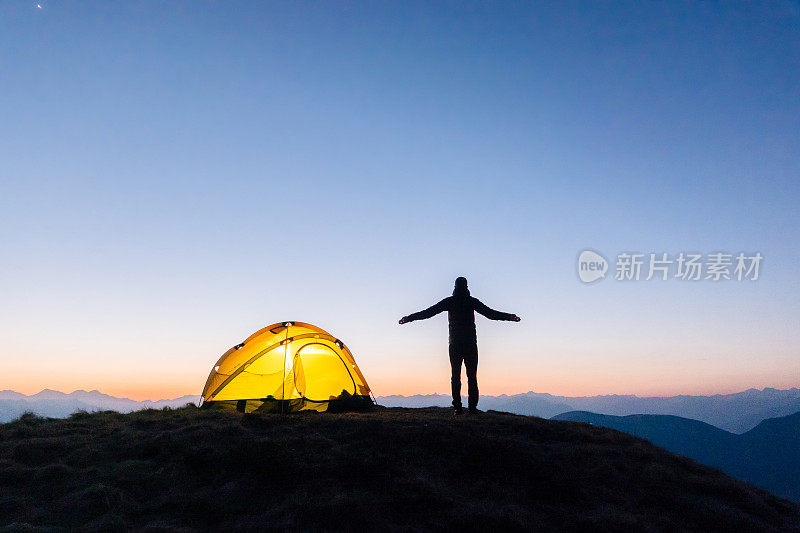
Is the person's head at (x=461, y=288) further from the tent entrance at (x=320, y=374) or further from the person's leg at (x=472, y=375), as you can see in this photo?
the tent entrance at (x=320, y=374)

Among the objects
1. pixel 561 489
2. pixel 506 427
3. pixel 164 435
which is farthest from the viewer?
pixel 506 427

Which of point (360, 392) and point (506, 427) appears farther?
point (360, 392)

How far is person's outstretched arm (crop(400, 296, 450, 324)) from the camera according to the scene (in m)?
13.4

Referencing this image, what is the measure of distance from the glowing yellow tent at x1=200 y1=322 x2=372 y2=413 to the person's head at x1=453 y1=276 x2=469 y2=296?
444 centimetres

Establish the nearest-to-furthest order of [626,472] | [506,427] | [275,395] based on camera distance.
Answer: [626,472] → [506,427] → [275,395]

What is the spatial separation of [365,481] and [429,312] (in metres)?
6.55

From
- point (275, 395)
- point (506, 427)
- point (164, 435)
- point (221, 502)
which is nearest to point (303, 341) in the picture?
point (275, 395)

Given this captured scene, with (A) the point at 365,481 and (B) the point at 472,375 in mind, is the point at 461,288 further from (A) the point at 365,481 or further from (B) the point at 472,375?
(A) the point at 365,481

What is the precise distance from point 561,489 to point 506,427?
9.86ft

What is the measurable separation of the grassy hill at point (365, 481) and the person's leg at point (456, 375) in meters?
2.26

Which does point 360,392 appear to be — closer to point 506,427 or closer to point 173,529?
point 506,427

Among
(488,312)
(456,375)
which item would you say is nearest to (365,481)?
(456,375)

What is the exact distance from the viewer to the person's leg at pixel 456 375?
13.0m

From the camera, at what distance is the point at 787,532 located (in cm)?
697
